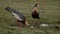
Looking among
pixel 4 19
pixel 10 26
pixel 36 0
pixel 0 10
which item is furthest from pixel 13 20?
pixel 36 0

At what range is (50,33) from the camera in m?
11.2

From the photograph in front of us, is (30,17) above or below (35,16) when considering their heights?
below

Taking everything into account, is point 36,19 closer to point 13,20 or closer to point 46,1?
point 13,20

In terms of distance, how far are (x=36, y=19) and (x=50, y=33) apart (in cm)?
258

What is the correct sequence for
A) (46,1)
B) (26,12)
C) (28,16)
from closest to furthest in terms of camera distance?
(28,16), (26,12), (46,1)

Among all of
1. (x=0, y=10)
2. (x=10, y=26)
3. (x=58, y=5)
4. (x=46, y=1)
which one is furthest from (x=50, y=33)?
(x=46, y=1)

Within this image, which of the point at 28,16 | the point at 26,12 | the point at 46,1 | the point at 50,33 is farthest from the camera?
the point at 46,1

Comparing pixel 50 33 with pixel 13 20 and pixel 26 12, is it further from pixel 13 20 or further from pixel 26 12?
pixel 26 12

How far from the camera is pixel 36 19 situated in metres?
13.6

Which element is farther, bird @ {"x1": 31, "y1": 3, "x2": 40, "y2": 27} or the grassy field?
bird @ {"x1": 31, "y1": 3, "x2": 40, "y2": 27}

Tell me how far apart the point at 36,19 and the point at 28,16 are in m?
1.14

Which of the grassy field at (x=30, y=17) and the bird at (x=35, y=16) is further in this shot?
the bird at (x=35, y=16)

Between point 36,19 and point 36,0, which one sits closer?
point 36,19

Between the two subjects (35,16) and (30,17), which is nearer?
(35,16)
